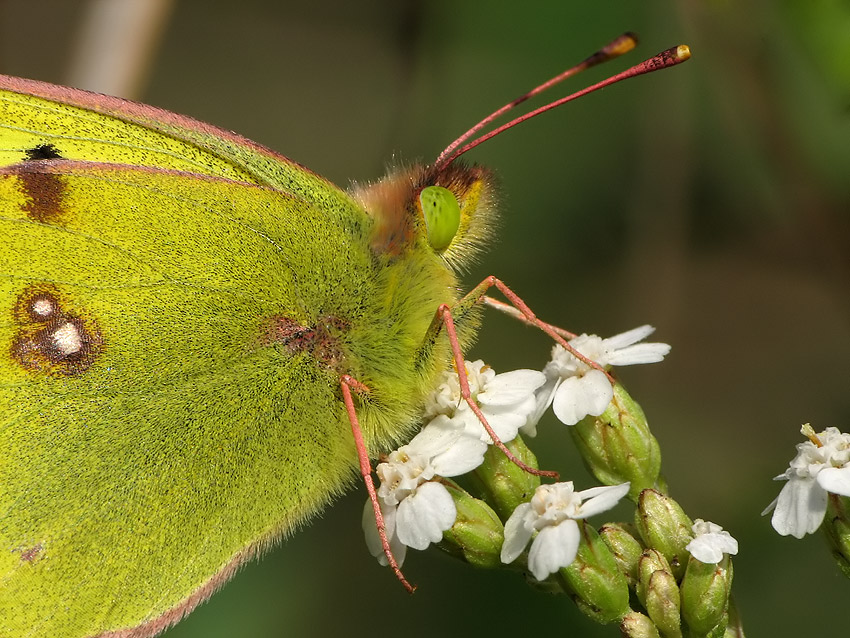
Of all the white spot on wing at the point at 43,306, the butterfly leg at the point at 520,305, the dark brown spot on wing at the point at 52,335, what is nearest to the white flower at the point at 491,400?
the butterfly leg at the point at 520,305

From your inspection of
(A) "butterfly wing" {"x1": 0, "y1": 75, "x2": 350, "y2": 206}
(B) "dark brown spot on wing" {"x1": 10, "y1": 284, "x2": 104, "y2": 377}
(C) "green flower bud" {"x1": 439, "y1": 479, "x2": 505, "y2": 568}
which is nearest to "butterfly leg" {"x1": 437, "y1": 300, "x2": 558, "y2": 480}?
(C) "green flower bud" {"x1": 439, "y1": 479, "x2": 505, "y2": 568}

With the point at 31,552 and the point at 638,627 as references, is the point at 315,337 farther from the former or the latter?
the point at 638,627

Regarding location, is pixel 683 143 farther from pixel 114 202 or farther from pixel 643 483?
pixel 114 202

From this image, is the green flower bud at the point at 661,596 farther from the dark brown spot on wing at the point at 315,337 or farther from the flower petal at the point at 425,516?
the dark brown spot on wing at the point at 315,337

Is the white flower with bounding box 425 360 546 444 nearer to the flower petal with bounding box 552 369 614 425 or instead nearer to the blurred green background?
the flower petal with bounding box 552 369 614 425

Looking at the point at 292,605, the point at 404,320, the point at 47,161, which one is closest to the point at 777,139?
the point at 404,320
